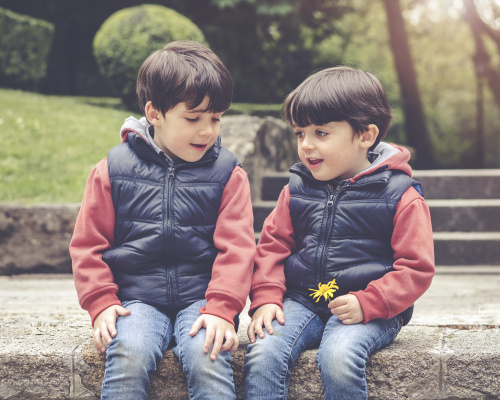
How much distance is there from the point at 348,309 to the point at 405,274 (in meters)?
0.24

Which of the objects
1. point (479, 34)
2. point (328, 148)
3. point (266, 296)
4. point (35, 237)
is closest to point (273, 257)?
point (266, 296)

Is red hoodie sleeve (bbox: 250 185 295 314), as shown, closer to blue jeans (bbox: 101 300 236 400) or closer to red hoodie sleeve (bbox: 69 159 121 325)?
blue jeans (bbox: 101 300 236 400)

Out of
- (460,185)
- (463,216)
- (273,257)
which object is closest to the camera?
(273,257)

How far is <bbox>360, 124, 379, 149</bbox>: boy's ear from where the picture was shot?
223 cm

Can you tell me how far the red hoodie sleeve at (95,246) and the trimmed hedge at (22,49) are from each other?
8703 millimetres

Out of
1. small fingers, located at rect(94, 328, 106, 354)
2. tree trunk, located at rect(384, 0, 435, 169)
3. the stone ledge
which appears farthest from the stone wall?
tree trunk, located at rect(384, 0, 435, 169)

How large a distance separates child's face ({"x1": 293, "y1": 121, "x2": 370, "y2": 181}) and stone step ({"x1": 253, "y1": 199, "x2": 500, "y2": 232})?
2668 mm

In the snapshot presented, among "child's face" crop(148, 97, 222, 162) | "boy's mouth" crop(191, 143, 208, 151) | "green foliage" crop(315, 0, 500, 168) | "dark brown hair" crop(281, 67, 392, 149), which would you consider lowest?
"green foliage" crop(315, 0, 500, 168)

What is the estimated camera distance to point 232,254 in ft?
6.87

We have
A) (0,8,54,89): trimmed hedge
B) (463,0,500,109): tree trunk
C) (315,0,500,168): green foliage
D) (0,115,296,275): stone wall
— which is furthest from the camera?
(315,0,500,168): green foliage

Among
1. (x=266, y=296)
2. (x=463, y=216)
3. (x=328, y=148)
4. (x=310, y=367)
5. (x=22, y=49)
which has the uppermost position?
(x=328, y=148)

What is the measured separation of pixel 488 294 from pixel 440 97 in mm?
24374

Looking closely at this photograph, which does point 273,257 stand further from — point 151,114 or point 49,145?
point 49,145

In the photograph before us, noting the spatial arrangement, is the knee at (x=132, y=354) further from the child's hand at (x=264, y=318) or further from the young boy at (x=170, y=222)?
the child's hand at (x=264, y=318)
